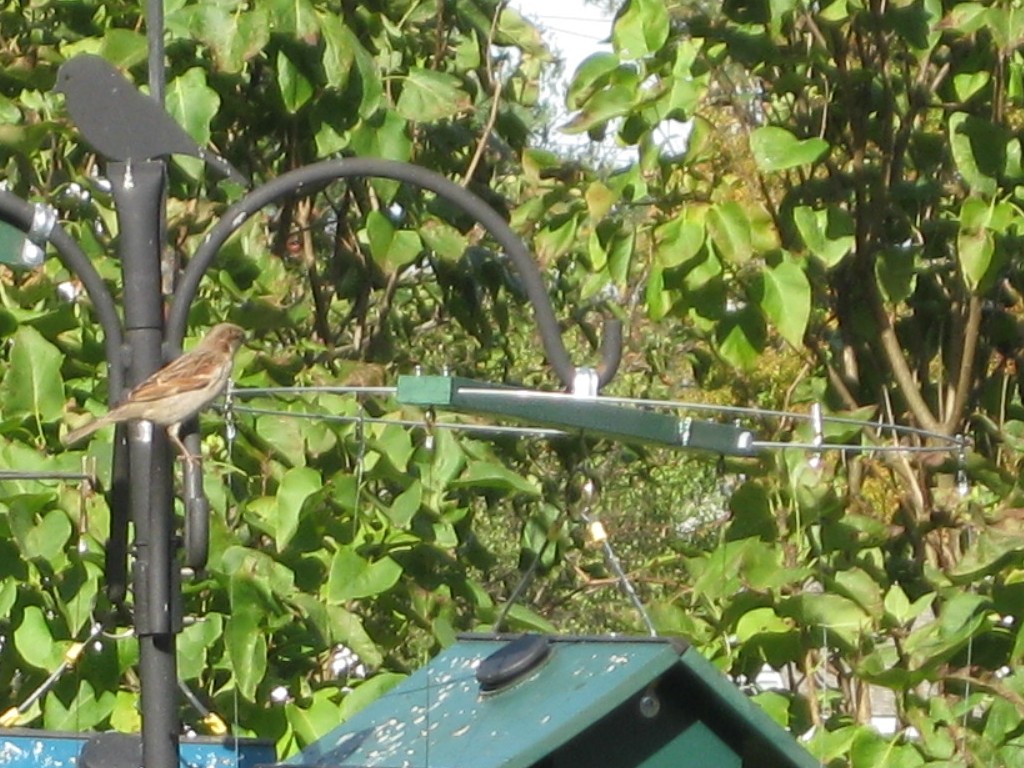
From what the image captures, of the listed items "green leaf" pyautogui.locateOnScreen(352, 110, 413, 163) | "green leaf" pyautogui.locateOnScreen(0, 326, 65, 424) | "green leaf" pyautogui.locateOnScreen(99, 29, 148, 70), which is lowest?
"green leaf" pyautogui.locateOnScreen(0, 326, 65, 424)

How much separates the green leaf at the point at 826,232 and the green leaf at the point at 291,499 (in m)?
1.06

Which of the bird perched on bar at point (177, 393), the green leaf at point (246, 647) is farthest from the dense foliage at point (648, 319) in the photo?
the bird perched on bar at point (177, 393)

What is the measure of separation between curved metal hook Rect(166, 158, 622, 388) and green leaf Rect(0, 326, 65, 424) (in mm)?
973

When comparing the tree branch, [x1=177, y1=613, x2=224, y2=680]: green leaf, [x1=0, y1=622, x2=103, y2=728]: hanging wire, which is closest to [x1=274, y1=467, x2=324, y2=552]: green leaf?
[x1=177, y1=613, x2=224, y2=680]: green leaf

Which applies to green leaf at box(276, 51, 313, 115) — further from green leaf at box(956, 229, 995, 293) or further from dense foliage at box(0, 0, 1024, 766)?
green leaf at box(956, 229, 995, 293)

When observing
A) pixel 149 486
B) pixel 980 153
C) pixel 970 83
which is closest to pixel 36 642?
pixel 149 486

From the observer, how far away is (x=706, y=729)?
9.99ft

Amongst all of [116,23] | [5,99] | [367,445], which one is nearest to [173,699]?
[367,445]

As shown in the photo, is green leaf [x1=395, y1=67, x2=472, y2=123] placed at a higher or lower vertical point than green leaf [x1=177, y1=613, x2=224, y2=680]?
higher

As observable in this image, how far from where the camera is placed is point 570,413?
8.74 ft

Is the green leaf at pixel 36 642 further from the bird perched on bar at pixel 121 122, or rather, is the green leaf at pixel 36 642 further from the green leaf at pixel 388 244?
the bird perched on bar at pixel 121 122

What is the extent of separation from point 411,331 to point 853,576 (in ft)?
7.32

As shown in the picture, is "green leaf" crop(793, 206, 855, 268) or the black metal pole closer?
the black metal pole

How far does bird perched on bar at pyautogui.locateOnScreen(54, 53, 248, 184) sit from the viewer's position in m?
2.71
